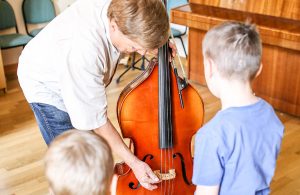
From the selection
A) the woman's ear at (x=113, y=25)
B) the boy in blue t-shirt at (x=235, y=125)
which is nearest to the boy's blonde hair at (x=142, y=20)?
the woman's ear at (x=113, y=25)

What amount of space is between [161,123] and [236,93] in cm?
61

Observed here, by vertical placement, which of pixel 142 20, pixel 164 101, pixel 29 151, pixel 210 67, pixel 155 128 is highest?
pixel 142 20

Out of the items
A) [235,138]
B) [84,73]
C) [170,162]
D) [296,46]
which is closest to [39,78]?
[84,73]

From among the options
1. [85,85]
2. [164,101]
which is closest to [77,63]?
[85,85]

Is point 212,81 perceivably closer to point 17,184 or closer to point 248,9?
point 17,184

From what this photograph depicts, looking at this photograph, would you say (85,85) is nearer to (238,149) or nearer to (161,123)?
(161,123)

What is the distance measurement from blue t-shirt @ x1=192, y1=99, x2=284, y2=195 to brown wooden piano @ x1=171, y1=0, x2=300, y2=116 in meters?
1.89

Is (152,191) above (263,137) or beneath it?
beneath

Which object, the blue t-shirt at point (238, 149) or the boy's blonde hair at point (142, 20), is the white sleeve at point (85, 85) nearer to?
the boy's blonde hair at point (142, 20)

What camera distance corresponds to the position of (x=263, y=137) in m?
1.17

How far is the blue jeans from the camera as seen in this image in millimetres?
1621

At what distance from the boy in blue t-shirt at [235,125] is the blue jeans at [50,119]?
0.69 m

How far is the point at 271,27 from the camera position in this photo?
2979 millimetres

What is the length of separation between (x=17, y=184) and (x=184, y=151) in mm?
1350
